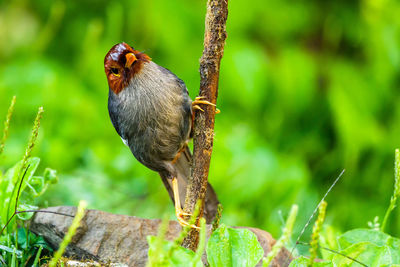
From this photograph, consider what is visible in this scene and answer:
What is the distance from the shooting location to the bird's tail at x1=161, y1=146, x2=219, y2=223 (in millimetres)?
2457

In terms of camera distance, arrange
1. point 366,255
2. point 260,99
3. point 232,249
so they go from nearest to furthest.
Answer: point 232,249, point 366,255, point 260,99

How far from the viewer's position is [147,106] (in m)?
2.13

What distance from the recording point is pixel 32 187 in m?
2.12

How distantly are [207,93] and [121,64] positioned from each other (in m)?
0.38

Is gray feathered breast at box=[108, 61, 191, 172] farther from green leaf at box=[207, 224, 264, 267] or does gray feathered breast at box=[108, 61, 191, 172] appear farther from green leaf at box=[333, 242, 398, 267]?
green leaf at box=[333, 242, 398, 267]

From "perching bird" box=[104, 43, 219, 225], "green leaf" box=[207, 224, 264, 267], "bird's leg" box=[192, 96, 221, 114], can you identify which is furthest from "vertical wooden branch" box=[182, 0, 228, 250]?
"green leaf" box=[207, 224, 264, 267]

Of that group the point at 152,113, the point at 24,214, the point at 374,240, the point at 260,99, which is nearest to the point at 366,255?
the point at 374,240

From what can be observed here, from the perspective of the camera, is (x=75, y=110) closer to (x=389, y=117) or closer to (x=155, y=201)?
(x=155, y=201)

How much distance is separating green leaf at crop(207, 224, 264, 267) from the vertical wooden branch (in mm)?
218

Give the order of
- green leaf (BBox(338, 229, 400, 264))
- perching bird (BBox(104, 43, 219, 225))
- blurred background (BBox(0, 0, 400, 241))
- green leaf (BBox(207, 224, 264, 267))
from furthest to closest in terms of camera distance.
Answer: blurred background (BBox(0, 0, 400, 241))
perching bird (BBox(104, 43, 219, 225))
green leaf (BBox(338, 229, 400, 264))
green leaf (BBox(207, 224, 264, 267))

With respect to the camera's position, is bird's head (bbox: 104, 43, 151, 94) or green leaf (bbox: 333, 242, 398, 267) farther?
bird's head (bbox: 104, 43, 151, 94)

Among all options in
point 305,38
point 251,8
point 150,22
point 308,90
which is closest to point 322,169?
point 308,90

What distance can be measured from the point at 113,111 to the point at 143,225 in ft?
1.62

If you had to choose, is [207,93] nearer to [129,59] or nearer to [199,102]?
[199,102]
